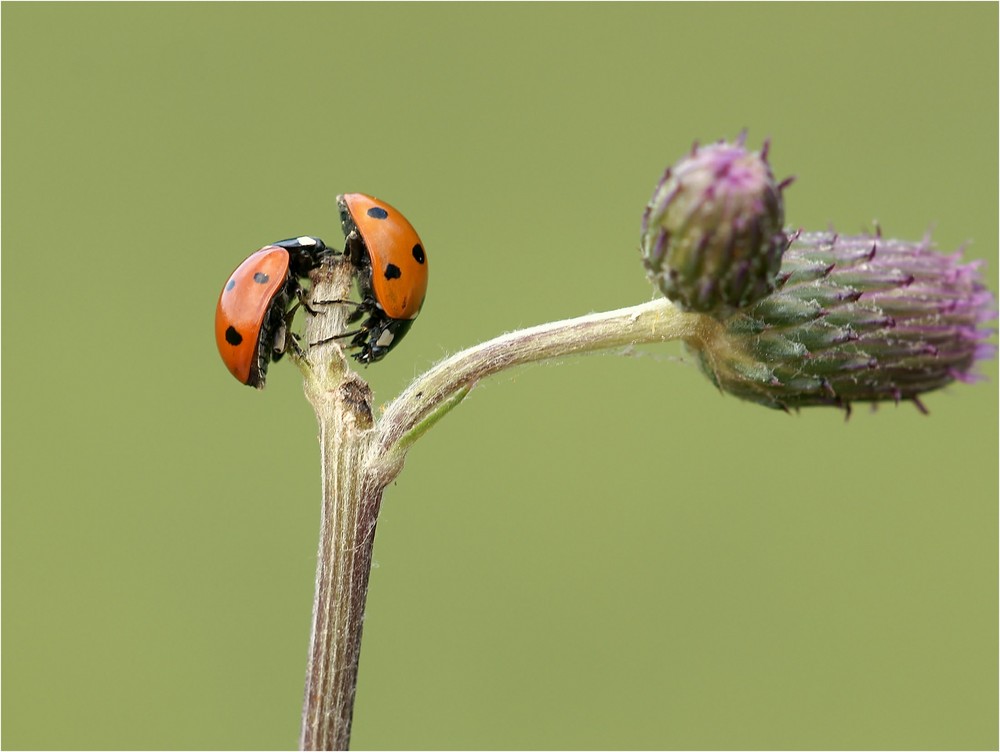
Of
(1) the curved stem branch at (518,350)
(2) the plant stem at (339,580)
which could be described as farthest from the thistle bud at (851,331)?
(2) the plant stem at (339,580)

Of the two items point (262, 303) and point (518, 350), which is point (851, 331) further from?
point (262, 303)

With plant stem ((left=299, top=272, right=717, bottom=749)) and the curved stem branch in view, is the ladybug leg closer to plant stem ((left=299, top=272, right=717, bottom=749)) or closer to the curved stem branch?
plant stem ((left=299, top=272, right=717, bottom=749))

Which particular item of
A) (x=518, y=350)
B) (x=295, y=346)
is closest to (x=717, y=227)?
(x=518, y=350)

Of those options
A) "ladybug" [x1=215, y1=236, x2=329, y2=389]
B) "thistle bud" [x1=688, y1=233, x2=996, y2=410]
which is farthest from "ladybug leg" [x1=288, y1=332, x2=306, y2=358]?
"thistle bud" [x1=688, y1=233, x2=996, y2=410]

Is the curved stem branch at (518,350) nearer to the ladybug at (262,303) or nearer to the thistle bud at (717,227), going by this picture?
the thistle bud at (717,227)

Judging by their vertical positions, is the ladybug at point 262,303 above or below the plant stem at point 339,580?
above

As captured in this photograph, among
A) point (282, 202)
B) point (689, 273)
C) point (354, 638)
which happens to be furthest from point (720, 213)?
point (282, 202)
